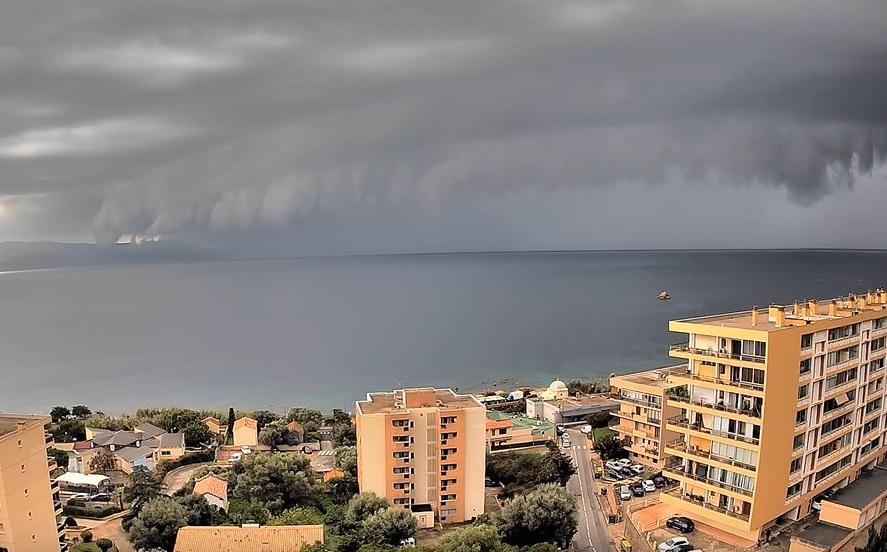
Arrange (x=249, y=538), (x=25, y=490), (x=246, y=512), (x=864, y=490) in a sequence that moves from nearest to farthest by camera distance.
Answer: (x=25, y=490)
(x=249, y=538)
(x=864, y=490)
(x=246, y=512)

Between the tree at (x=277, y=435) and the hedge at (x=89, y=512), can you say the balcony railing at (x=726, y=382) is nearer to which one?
the hedge at (x=89, y=512)

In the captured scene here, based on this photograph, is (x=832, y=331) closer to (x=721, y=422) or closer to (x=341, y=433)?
(x=721, y=422)

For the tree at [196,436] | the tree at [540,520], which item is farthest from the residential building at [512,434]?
the tree at [196,436]

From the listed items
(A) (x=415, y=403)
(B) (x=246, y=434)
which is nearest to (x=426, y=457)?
(A) (x=415, y=403)

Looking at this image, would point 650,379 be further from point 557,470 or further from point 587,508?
point 587,508

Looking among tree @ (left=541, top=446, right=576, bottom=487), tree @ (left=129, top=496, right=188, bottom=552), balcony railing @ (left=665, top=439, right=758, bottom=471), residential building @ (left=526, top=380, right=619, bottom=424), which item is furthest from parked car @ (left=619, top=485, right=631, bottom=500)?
tree @ (left=129, top=496, right=188, bottom=552)

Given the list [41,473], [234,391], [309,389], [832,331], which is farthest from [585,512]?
[234,391]
